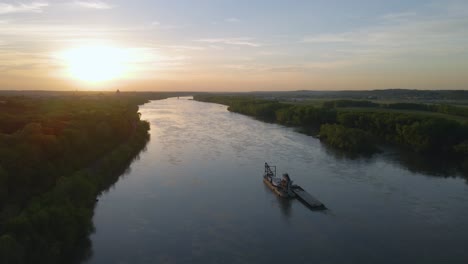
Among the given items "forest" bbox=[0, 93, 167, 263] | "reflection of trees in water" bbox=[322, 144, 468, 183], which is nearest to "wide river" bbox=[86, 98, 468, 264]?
"reflection of trees in water" bbox=[322, 144, 468, 183]

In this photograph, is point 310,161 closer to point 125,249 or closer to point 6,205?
point 125,249

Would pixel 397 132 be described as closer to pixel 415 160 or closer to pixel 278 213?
pixel 415 160

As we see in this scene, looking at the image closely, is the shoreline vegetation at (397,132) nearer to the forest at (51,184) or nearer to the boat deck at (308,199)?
the boat deck at (308,199)

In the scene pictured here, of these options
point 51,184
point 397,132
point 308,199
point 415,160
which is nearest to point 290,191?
point 308,199

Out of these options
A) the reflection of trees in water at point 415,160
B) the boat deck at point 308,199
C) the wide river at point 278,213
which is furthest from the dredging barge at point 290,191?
the reflection of trees in water at point 415,160

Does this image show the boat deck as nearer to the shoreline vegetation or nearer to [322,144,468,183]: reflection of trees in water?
[322,144,468,183]: reflection of trees in water

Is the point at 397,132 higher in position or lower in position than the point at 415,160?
higher

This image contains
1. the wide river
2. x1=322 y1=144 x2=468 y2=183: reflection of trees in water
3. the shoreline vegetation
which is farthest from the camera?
the shoreline vegetation

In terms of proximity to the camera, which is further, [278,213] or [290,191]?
[290,191]
